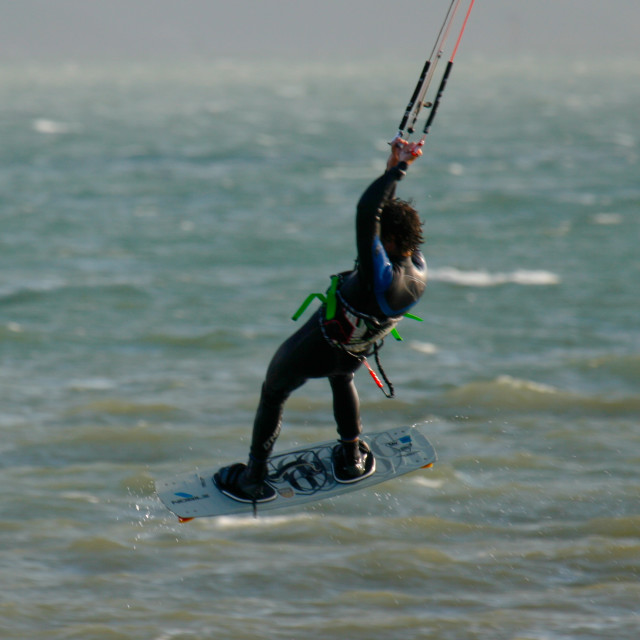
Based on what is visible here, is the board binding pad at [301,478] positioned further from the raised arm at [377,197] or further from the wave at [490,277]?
the wave at [490,277]

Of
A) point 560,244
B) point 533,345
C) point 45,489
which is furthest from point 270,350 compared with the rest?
point 560,244

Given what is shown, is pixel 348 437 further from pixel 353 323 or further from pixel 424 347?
pixel 424 347

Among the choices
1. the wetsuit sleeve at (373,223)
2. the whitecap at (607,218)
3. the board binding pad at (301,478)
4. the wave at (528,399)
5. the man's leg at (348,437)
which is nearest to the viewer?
the wetsuit sleeve at (373,223)

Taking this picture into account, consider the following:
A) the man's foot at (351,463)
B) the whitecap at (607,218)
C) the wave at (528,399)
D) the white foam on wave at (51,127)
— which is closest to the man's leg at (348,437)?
the man's foot at (351,463)

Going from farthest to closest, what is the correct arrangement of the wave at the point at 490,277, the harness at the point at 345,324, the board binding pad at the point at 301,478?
the wave at the point at 490,277 < the board binding pad at the point at 301,478 < the harness at the point at 345,324

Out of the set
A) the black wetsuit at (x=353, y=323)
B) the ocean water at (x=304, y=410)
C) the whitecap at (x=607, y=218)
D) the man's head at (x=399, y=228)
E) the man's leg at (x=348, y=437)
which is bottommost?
the whitecap at (x=607, y=218)

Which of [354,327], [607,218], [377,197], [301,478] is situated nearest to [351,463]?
[301,478]

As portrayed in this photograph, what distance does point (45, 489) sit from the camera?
39.2 ft

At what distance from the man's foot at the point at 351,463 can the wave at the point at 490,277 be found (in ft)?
45.1

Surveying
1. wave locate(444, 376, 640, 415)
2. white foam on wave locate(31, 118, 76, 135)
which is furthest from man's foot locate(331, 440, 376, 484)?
white foam on wave locate(31, 118, 76, 135)

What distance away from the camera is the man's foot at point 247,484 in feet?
30.3

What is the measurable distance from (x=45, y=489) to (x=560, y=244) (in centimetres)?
1843

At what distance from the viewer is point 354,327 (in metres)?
8.20

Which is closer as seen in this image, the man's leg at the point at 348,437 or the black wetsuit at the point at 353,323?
the black wetsuit at the point at 353,323
